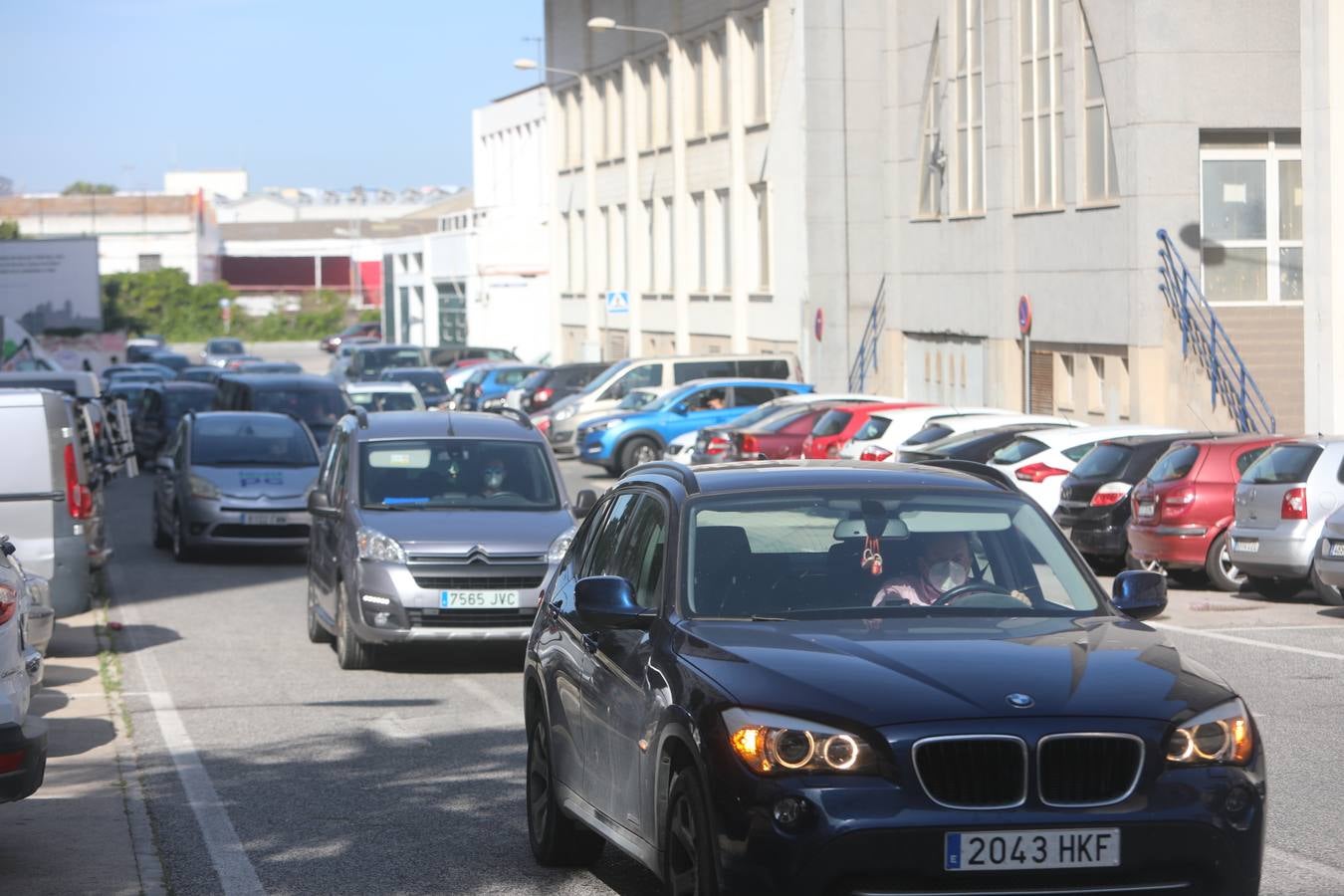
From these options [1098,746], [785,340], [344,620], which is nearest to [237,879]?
[1098,746]

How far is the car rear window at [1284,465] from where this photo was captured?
57.0 ft

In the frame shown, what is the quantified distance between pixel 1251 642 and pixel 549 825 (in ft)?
28.6

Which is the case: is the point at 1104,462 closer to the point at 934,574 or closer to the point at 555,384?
the point at 934,574

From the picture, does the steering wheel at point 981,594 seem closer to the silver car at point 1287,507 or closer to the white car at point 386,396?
the silver car at point 1287,507

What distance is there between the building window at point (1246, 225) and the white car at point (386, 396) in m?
13.8

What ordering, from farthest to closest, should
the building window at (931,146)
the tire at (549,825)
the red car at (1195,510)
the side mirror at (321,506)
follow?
the building window at (931,146)
the red car at (1195,510)
the side mirror at (321,506)
the tire at (549,825)

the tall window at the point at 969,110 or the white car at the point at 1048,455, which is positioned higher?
the tall window at the point at 969,110

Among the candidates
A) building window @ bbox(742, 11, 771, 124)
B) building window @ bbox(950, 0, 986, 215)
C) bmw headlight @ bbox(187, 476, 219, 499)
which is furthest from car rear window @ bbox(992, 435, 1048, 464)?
building window @ bbox(742, 11, 771, 124)

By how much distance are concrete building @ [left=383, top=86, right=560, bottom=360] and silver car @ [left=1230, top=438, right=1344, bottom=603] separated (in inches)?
2153

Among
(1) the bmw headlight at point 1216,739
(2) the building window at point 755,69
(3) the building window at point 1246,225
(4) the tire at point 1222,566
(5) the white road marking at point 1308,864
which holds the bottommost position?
(4) the tire at point 1222,566

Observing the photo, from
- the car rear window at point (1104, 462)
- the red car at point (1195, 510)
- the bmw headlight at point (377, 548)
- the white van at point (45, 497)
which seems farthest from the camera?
the car rear window at point (1104, 462)

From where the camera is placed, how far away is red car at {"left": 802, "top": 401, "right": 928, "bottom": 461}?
27.0 metres

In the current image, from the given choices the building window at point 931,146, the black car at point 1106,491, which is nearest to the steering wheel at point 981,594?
the black car at point 1106,491

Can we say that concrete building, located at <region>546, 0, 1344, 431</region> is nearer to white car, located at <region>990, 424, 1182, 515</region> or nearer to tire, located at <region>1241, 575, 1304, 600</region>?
white car, located at <region>990, 424, 1182, 515</region>
